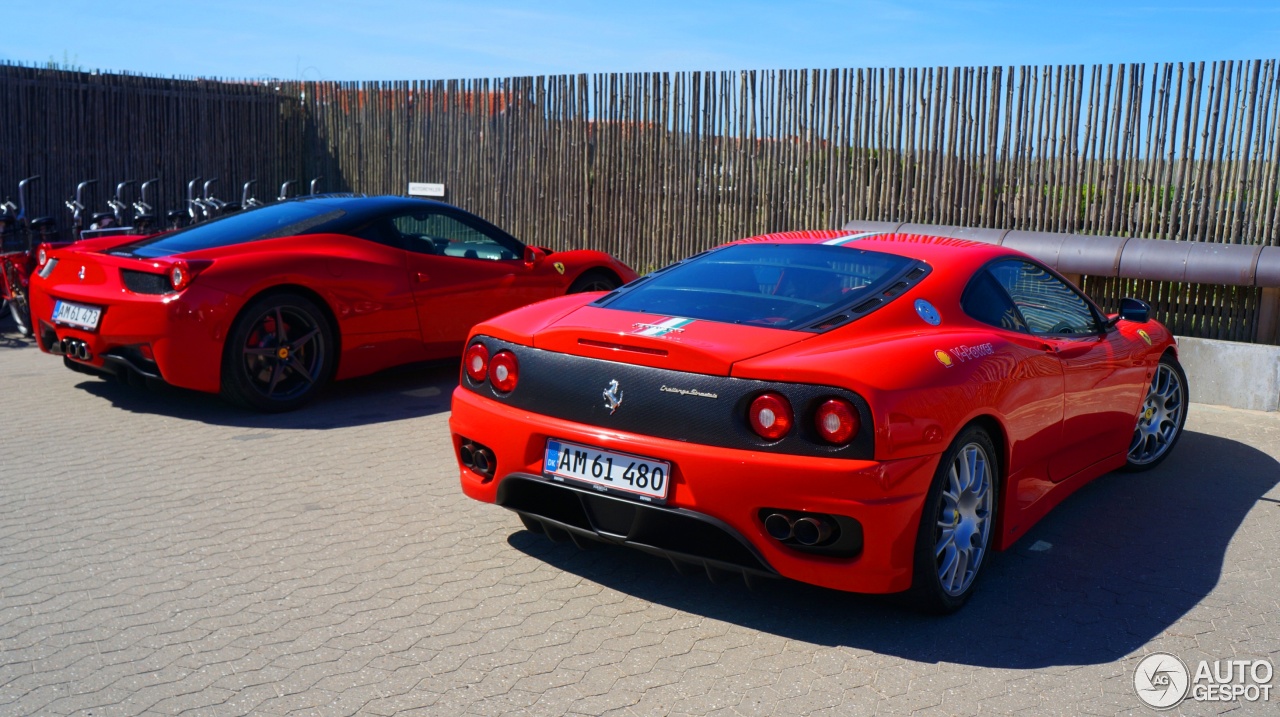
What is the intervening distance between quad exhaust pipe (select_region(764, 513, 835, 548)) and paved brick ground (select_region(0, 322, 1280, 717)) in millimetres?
394

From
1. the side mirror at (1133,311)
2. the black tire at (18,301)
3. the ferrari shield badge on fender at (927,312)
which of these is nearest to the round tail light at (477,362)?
the ferrari shield badge on fender at (927,312)

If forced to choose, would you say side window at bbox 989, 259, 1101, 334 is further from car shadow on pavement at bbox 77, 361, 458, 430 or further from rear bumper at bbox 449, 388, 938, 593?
car shadow on pavement at bbox 77, 361, 458, 430

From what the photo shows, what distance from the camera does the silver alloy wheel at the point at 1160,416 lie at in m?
5.96

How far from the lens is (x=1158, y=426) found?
19.8 ft

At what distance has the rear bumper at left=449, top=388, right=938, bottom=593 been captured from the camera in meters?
3.41

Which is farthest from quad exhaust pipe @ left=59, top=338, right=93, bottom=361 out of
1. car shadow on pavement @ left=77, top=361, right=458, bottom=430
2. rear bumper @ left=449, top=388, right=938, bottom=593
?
rear bumper @ left=449, top=388, right=938, bottom=593

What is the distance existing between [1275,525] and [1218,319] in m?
3.71

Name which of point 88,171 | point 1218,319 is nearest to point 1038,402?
point 1218,319

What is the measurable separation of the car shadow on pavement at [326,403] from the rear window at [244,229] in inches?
34.9

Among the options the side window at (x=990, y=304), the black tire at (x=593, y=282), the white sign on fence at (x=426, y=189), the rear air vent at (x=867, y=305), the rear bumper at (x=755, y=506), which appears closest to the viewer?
the rear bumper at (x=755, y=506)

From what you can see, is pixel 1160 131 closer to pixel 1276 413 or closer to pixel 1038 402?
pixel 1276 413

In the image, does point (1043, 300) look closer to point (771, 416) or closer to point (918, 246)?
point (918, 246)

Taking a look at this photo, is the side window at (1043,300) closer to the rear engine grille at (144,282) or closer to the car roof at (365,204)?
the car roof at (365,204)

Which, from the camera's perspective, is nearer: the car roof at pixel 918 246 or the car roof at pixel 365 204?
the car roof at pixel 918 246
